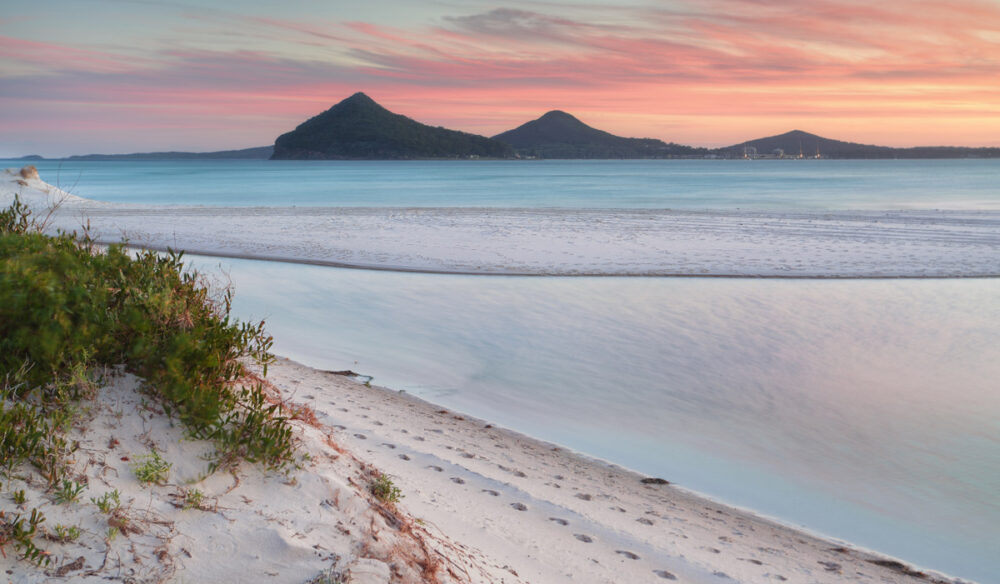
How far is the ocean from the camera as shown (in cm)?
693

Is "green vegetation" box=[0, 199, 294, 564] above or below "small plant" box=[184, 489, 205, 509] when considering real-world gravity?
above

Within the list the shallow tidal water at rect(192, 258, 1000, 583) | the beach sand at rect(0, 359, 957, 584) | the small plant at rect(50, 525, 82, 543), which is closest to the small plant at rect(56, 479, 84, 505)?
the beach sand at rect(0, 359, 957, 584)

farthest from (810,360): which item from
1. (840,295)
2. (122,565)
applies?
(122,565)

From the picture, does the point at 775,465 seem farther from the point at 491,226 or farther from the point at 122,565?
the point at 491,226

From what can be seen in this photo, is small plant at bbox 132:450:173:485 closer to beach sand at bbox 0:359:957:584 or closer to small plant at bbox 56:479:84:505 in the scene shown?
beach sand at bbox 0:359:957:584

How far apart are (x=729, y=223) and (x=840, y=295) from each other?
16.2m

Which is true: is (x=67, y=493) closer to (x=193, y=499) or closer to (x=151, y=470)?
(x=151, y=470)

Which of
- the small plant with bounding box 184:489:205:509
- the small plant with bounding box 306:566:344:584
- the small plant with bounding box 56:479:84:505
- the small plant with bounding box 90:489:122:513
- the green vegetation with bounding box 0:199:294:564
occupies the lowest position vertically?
the small plant with bounding box 306:566:344:584

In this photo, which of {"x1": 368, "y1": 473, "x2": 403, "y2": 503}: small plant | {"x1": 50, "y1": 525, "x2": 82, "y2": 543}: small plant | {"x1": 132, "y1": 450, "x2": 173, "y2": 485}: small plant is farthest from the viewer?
{"x1": 368, "y1": 473, "x2": 403, "y2": 503}: small plant

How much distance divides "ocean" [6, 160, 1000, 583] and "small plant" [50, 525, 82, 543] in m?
5.21

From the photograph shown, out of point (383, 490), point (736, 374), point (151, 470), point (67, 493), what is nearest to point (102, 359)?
point (151, 470)

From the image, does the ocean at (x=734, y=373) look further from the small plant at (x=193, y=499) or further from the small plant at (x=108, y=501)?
the small plant at (x=108, y=501)

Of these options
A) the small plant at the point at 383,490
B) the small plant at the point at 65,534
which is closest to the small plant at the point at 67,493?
the small plant at the point at 65,534

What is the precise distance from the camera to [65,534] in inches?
139
